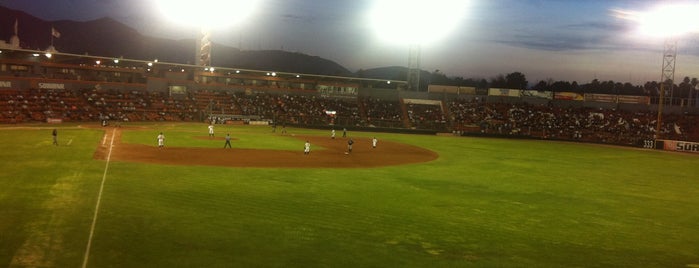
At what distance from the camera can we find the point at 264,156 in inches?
1297

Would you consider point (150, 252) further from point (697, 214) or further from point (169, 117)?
point (169, 117)

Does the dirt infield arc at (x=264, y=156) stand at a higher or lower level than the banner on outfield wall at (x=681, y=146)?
lower

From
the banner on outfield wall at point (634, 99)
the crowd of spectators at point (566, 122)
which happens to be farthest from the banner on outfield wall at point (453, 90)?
the banner on outfield wall at point (634, 99)

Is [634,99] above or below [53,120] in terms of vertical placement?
above

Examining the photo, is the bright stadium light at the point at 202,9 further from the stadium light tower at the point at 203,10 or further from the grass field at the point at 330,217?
the grass field at the point at 330,217

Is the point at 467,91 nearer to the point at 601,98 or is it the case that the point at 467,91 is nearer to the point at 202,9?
the point at 601,98

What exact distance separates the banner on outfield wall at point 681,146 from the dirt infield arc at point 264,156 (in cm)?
3344

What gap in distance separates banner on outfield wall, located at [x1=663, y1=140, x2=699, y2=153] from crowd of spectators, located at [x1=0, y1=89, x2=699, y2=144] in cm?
371

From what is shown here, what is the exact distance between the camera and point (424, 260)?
11.9 metres

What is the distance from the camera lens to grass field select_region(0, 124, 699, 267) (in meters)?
11.9

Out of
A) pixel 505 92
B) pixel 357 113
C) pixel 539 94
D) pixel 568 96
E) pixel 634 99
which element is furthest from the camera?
pixel 505 92

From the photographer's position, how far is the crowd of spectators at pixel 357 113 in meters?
Answer: 61.1

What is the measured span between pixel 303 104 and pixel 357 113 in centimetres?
874

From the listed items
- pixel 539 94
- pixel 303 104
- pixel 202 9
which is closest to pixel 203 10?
pixel 202 9
